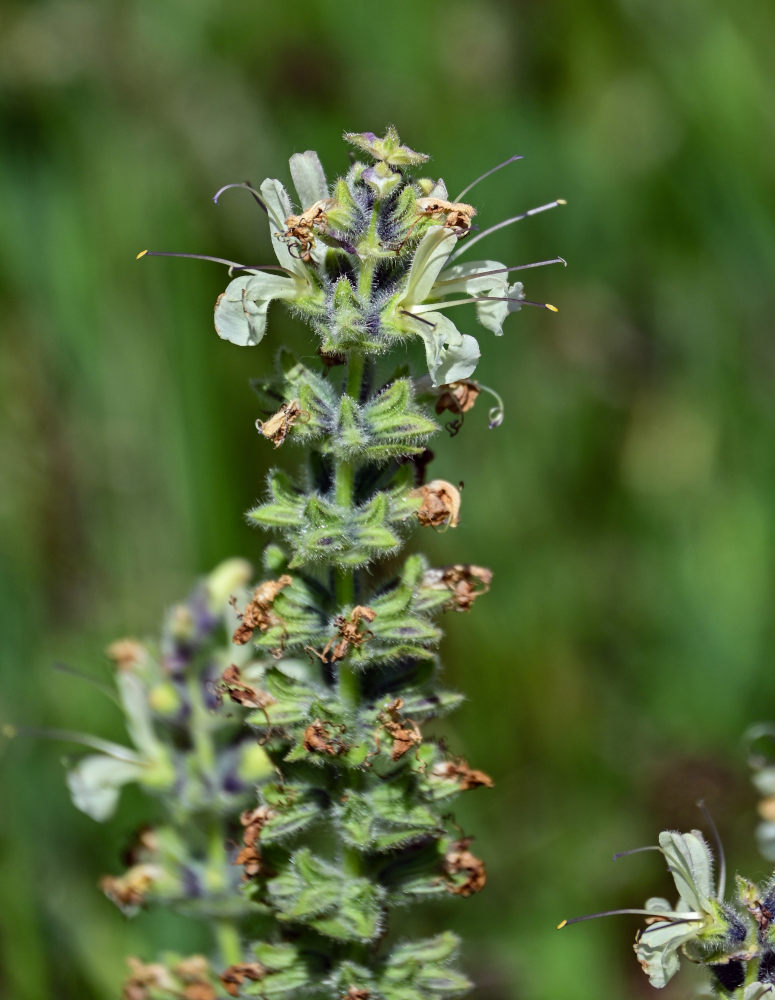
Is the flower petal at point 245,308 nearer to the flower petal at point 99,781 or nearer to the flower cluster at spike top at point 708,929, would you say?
the flower cluster at spike top at point 708,929

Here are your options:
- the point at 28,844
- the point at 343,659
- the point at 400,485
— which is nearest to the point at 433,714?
the point at 343,659

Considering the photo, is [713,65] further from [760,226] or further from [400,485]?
[400,485]

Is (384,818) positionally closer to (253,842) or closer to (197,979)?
(253,842)

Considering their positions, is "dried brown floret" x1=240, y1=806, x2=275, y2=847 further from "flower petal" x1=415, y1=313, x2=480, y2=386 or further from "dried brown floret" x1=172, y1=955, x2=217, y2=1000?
"flower petal" x1=415, y1=313, x2=480, y2=386

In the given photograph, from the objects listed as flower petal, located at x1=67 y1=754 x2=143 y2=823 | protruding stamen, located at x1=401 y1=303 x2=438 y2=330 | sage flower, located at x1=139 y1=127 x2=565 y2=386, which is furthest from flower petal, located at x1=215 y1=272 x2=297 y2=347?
flower petal, located at x1=67 y1=754 x2=143 y2=823

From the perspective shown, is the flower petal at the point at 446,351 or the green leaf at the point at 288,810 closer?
the flower petal at the point at 446,351

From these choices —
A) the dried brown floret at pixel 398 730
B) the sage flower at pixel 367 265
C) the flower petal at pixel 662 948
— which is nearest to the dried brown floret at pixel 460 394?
the sage flower at pixel 367 265
